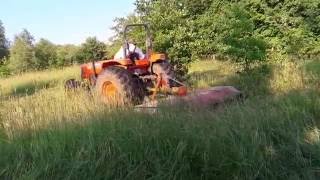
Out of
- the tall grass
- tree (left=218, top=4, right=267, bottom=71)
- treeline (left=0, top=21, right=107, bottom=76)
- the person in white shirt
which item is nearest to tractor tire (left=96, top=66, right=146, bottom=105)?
the person in white shirt

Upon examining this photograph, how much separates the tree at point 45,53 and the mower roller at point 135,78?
30006 millimetres

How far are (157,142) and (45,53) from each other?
133ft

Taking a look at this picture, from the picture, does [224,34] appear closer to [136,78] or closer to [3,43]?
[136,78]

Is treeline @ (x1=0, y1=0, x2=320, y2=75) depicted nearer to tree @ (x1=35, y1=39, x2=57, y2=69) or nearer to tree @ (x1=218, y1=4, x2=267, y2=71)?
tree @ (x1=218, y1=4, x2=267, y2=71)

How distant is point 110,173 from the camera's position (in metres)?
4.64

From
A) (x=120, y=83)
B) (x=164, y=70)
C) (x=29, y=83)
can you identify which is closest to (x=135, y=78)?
(x=120, y=83)

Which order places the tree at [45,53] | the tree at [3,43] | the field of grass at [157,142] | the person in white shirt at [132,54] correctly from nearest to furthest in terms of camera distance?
the field of grass at [157,142] → the person in white shirt at [132,54] → the tree at [45,53] → the tree at [3,43]

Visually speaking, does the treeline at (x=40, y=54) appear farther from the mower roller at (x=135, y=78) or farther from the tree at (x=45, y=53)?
the mower roller at (x=135, y=78)

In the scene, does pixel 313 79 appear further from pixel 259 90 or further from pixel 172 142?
pixel 172 142

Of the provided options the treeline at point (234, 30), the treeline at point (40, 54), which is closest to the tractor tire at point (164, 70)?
the treeline at point (234, 30)

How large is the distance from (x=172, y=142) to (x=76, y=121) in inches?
49.2

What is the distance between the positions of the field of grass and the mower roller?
6.97ft

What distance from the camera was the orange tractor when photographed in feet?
28.9

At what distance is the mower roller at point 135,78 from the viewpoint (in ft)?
28.6
